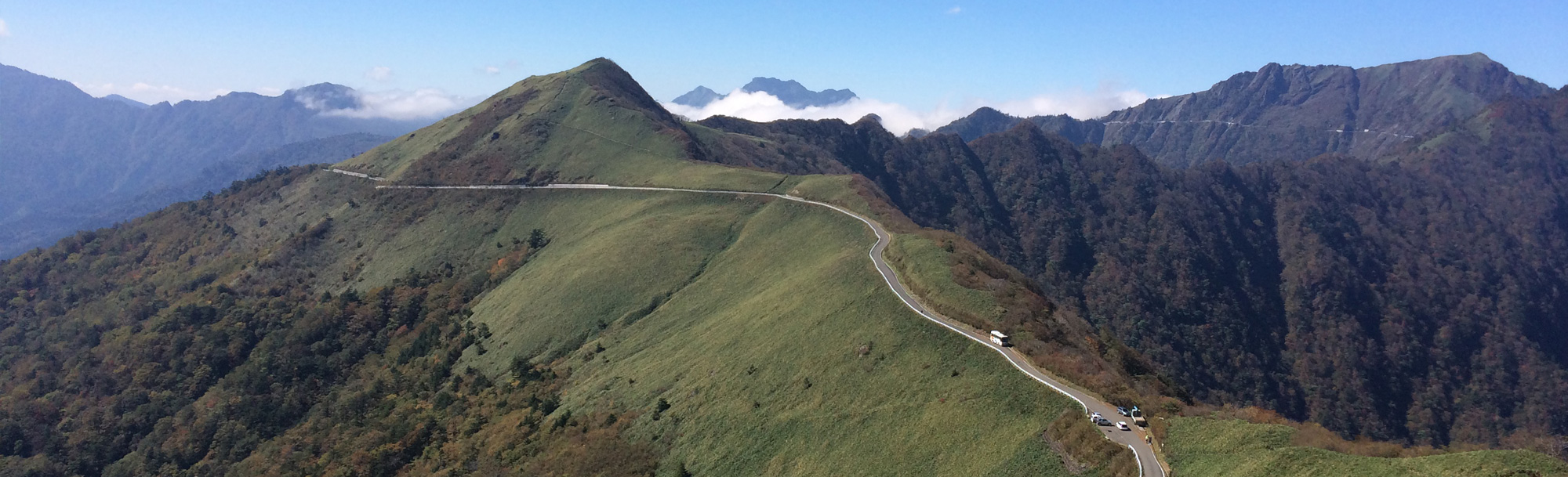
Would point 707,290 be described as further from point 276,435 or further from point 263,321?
point 263,321

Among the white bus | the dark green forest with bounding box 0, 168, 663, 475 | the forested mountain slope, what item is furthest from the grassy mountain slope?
the white bus

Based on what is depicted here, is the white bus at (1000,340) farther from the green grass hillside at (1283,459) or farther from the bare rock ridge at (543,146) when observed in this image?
the bare rock ridge at (543,146)

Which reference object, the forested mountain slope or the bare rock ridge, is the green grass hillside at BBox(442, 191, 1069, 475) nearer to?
the forested mountain slope

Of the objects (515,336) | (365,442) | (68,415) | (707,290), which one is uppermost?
(707,290)

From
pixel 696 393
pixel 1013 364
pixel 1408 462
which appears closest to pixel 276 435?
pixel 696 393

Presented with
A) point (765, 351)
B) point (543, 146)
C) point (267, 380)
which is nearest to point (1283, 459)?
point (765, 351)

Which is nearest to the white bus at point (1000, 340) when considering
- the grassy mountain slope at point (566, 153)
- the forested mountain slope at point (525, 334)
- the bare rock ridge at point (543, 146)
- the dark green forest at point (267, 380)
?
the forested mountain slope at point (525, 334)

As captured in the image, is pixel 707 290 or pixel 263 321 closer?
pixel 707 290

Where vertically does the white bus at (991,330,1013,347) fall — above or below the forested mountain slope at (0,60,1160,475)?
above
